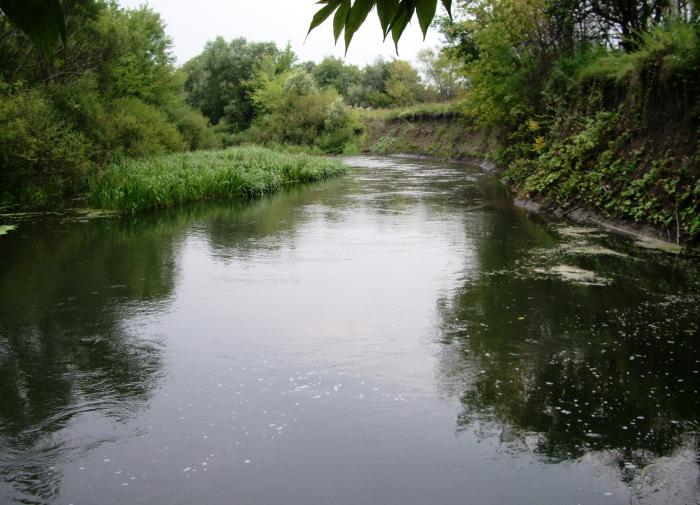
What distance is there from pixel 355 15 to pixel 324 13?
70 mm

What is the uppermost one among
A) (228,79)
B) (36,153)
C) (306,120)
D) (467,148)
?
(228,79)

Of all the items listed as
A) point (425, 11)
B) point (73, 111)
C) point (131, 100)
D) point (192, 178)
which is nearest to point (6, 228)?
point (192, 178)

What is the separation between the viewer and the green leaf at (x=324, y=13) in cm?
144

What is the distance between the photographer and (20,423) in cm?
493

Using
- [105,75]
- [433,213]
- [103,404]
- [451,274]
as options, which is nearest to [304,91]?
[105,75]

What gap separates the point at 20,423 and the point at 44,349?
1.70 metres

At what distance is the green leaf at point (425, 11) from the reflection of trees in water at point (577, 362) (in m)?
3.72

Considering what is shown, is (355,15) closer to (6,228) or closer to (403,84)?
(6,228)

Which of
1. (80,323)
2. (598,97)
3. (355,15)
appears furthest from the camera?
(598,97)

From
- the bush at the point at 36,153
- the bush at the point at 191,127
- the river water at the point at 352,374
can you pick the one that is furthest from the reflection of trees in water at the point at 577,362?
the bush at the point at 191,127

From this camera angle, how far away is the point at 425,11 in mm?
1473

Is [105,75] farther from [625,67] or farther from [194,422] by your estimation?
[194,422]

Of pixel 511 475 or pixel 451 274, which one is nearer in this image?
pixel 511 475

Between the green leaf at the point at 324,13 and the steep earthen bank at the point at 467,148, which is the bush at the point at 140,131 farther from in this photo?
the green leaf at the point at 324,13
